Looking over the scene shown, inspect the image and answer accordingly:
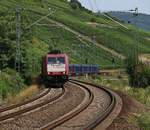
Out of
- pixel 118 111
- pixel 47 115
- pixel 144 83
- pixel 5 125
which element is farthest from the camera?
pixel 144 83

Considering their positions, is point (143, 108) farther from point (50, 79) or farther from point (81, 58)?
point (81, 58)

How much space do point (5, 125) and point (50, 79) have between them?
26765 millimetres

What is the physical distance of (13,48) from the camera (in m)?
52.6

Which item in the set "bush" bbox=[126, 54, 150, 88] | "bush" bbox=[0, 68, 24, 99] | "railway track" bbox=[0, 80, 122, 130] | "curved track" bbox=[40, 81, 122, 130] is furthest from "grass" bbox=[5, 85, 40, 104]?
"bush" bbox=[126, 54, 150, 88]

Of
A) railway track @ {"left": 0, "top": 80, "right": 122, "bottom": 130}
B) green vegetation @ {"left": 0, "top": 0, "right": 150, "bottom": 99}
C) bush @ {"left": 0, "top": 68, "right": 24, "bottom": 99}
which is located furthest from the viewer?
green vegetation @ {"left": 0, "top": 0, "right": 150, "bottom": 99}

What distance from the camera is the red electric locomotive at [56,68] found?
48125 millimetres

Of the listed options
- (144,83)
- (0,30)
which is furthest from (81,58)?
(0,30)

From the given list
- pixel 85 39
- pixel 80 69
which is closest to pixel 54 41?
pixel 85 39

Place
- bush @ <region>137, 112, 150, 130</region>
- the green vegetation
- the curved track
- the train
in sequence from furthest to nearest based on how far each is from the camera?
the green vegetation → the train → the curved track → bush @ <region>137, 112, 150, 130</region>

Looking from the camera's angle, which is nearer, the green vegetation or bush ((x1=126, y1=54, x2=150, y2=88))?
the green vegetation

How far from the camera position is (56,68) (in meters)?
48.2

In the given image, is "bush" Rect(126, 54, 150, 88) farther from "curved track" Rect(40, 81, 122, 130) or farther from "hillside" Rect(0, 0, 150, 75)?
"curved track" Rect(40, 81, 122, 130)

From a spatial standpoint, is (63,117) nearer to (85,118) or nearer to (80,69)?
(85,118)

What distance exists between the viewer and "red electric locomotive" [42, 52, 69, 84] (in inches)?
1895
